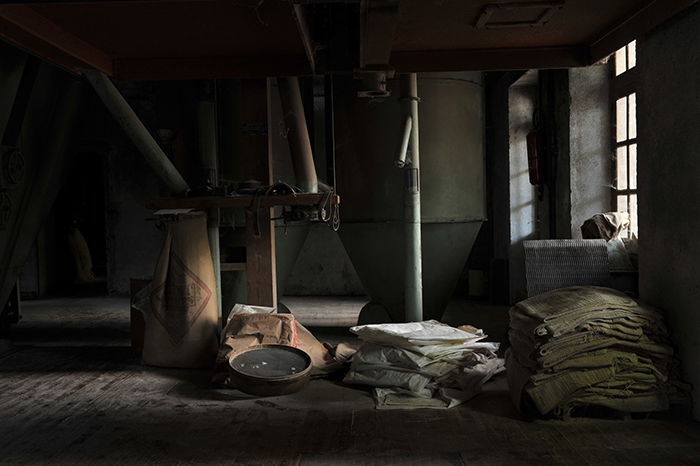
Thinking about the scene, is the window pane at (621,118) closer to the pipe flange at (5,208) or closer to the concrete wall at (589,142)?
the concrete wall at (589,142)

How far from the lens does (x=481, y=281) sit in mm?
8508

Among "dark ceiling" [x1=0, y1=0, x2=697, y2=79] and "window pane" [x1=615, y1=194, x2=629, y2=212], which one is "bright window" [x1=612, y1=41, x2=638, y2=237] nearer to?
"window pane" [x1=615, y1=194, x2=629, y2=212]

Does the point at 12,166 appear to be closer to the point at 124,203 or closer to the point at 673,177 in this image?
the point at 124,203

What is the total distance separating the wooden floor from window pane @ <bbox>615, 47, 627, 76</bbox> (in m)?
3.18

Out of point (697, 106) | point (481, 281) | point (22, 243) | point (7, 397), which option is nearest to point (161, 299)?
point (7, 397)

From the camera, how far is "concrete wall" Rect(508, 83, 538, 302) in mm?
7676

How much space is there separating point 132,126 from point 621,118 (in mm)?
4353

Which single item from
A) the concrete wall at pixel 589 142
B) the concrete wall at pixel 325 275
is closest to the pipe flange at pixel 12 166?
the concrete wall at pixel 325 275

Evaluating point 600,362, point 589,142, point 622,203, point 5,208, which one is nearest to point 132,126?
point 5,208

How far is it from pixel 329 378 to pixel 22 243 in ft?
11.1

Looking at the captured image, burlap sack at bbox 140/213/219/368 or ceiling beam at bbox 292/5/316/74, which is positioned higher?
ceiling beam at bbox 292/5/316/74

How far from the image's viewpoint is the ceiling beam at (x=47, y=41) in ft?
10.0

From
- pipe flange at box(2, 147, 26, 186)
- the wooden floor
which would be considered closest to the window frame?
the wooden floor

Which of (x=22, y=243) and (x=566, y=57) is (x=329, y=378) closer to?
(x=566, y=57)
